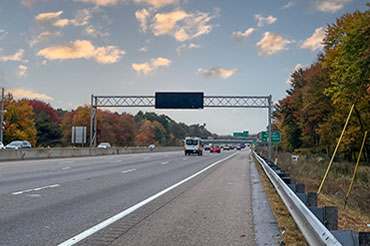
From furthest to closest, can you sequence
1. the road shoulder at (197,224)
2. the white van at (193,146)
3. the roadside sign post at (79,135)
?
the white van at (193,146) → the roadside sign post at (79,135) → the road shoulder at (197,224)

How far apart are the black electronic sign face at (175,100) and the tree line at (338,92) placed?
48.1 feet

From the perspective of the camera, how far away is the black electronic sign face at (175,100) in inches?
2202

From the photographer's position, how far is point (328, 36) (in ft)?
113

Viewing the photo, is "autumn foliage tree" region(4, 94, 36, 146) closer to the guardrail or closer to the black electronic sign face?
the black electronic sign face

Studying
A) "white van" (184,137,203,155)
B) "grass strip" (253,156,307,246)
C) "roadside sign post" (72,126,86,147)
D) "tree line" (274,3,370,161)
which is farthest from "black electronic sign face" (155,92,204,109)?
"grass strip" (253,156,307,246)

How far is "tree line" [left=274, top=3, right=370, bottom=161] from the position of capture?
1011 inches

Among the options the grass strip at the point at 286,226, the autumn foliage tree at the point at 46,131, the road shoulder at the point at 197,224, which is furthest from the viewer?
the autumn foliage tree at the point at 46,131

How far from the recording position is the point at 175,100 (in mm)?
56250

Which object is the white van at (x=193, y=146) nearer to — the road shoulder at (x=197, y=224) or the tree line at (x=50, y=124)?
the tree line at (x=50, y=124)

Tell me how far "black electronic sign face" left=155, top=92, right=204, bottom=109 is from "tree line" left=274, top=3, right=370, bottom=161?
48.1ft

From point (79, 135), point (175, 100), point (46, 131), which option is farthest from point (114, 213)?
point (46, 131)

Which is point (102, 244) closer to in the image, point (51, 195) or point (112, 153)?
point (51, 195)

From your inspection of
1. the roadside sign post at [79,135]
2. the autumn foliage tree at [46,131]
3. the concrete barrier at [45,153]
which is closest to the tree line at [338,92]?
the concrete barrier at [45,153]

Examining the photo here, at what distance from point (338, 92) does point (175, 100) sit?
103 ft
